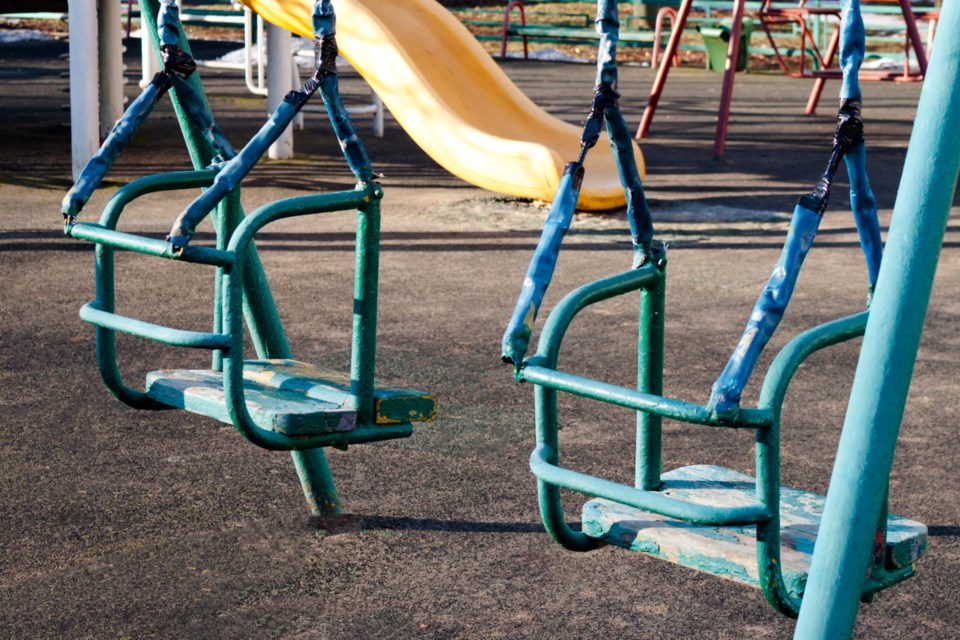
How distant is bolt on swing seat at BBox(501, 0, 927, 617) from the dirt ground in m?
0.60

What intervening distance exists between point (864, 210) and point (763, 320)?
324 millimetres

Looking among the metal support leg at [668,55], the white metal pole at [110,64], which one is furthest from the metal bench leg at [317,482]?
the metal support leg at [668,55]

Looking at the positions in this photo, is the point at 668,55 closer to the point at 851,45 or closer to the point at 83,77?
the point at 83,77

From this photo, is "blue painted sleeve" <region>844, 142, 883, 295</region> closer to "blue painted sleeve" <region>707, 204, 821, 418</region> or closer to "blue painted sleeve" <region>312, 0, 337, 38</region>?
"blue painted sleeve" <region>707, 204, 821, 418</region>

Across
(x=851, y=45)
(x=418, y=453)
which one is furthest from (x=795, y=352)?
(x=418, y=453)

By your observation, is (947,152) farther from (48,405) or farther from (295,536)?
(48,405)

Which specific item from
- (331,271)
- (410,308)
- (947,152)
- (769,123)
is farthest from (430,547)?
(769,123)

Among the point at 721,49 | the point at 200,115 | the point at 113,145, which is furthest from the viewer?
the point at 721,49

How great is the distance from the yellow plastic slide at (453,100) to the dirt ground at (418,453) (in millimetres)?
318

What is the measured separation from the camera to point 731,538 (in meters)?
2.14

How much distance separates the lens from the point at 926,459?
3797mm

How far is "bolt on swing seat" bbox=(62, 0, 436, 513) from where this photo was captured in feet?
8.09

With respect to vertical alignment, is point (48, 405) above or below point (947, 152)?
below

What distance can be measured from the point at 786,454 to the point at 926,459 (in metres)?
0.39
